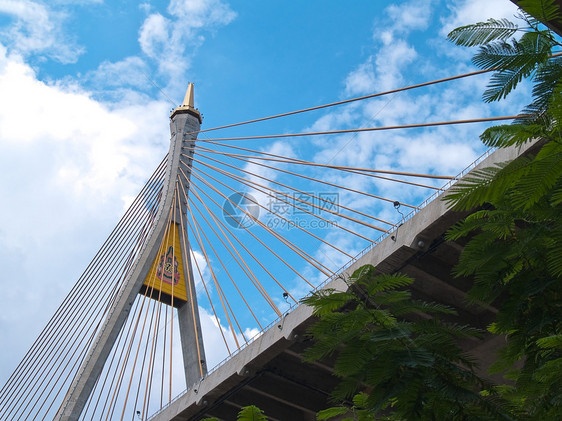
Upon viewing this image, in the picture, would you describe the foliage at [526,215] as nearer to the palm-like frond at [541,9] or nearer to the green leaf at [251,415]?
the palm-like frond at [541,9]

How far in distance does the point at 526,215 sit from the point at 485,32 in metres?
1.76

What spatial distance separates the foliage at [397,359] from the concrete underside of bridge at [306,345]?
27.7 feet

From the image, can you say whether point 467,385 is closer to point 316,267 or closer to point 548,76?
point 548,76

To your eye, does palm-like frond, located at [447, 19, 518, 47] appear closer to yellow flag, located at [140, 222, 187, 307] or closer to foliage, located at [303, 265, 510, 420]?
foliage, located at [303, 265, 510, 420]

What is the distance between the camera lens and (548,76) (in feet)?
19.0

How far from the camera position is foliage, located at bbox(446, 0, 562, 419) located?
16.2 ft

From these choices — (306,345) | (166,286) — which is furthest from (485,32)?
(166,286)

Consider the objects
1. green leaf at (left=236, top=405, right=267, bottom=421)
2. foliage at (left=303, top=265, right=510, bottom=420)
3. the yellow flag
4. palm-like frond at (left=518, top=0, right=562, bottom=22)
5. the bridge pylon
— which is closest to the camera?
palm-like frond at (left=518, top=0, right=562, bottom=22)

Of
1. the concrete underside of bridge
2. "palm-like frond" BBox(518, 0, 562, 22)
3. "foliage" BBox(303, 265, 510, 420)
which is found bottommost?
"foliage" BBox(303, 265, 510, 420)

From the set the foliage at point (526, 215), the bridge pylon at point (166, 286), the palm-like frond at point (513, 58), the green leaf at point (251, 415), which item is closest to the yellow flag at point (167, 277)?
the bridge pylon at point (166, 286)

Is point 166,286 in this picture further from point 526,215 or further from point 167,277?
point 526,215

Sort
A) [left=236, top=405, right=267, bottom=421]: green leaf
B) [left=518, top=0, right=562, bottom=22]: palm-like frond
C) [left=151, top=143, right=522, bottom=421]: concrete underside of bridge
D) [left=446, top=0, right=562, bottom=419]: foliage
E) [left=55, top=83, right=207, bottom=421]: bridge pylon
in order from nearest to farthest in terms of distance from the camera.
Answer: [left=446, top=0, right=562, bottom=419]: foliage, [left=518, top=0, right=562, bottom=22]: palm-like frond, [left=236, top=405, right=267, bottom=421]: green leaf, [left=151, top=143, right=522, bottom=421]: concrete underside of bridge, [left=55, top=83, right=207, bottom=421]: bridge pylon

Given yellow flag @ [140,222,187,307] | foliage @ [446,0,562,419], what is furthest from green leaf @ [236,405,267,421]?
yellow flag @ [140,222,187,307]

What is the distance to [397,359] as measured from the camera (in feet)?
19.2
